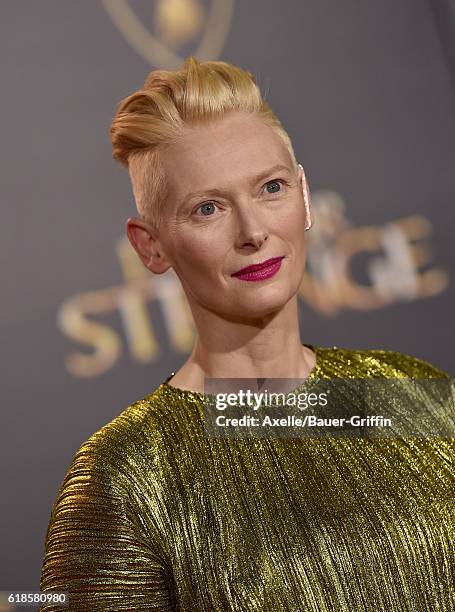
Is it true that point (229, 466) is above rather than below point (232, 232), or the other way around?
below

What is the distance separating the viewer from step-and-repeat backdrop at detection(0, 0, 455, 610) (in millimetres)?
2637

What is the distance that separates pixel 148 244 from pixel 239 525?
463mm

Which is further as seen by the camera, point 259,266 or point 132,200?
point 132,200

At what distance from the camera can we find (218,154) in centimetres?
148

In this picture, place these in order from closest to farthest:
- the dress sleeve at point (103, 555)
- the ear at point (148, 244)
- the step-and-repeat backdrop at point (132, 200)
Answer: the dress sleeve at point (103, 555) < the ear at point (148, 244) < the step-and-repeat backdrop at point (132, 200)

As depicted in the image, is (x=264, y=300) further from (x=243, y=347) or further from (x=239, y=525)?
(x=239, y=525)

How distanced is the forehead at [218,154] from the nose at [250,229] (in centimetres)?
6

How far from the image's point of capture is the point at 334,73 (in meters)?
2.94

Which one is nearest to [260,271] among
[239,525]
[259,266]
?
[259,266]

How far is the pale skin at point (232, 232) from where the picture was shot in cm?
147

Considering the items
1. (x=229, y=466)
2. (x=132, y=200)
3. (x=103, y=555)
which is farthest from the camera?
(x=132, y=200)

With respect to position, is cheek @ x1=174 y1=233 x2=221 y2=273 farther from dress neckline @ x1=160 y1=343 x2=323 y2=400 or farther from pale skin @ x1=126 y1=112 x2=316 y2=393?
dress neckline @ x1=160 y1=343 x2=323 y2=400

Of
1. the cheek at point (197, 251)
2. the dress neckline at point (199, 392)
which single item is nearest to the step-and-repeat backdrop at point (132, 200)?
the dress neckline at point (199, 392)

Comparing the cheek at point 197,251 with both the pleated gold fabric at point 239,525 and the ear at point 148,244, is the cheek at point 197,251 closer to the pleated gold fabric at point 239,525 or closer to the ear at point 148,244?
the ear at point 148,244
